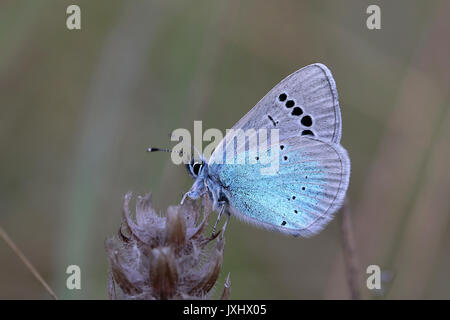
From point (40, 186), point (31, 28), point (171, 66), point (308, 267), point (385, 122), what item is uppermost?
point (31, 28)

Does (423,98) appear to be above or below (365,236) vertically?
above

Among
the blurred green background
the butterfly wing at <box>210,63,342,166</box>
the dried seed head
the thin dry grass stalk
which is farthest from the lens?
the blurred green background

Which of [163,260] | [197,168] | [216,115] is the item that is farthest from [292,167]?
[216,115]

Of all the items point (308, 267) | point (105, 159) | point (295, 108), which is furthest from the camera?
point (308, 267)

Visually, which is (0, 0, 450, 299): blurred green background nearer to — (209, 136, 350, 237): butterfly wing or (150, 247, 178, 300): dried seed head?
(209, 136, 350, 237): butterfly wing

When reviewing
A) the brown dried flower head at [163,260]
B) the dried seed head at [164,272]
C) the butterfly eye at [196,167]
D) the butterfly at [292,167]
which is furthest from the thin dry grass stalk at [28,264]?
the butterfly eye at [196,167]

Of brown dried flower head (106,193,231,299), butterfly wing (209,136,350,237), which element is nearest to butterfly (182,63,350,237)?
butterfly wing (209,136,350,237)

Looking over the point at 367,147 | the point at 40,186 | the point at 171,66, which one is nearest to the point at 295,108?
the point at 171,66

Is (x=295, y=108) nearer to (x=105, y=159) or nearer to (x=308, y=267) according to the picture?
(x=105, y=159)
